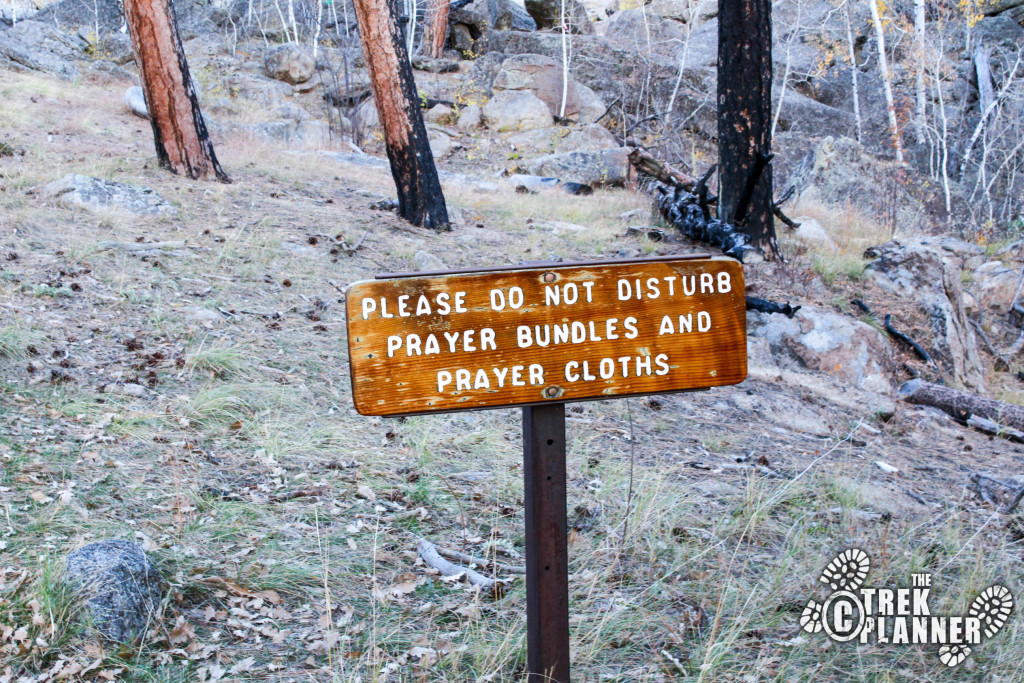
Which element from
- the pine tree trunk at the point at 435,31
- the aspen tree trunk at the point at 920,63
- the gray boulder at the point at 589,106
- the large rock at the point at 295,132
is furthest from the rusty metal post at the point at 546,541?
the pine tree trunk at the point at 435,31

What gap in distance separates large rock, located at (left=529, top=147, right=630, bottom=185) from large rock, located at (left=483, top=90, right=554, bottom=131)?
4.83 meters

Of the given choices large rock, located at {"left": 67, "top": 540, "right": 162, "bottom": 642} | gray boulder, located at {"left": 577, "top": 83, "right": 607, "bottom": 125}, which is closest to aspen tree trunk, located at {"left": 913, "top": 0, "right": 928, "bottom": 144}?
gray boulder, located at {"left": 577, "top": 83, "right": 607, "bottom": 125}

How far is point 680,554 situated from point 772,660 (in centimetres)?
63

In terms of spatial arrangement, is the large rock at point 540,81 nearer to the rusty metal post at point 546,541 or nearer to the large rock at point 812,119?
the large rock at point 812,119

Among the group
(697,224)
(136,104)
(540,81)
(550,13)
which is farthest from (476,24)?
(697,224)

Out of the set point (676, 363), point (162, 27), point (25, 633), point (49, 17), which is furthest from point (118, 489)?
point (49, 17)

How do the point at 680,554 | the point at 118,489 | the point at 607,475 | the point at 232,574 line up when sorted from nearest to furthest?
1. the point at 232,574
2. the point at 680,554
3. the point at 118,489
4. the point at 607,475

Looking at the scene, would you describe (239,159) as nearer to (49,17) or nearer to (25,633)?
(25,633)

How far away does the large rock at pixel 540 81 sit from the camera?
63.9 ft

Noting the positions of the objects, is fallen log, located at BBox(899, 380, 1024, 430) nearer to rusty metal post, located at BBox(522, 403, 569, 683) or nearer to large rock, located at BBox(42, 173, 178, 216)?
rusty metal post, located at BBox(522, 403, 569, 683)

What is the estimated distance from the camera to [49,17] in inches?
1065

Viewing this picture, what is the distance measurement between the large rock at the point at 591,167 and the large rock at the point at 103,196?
7277mm

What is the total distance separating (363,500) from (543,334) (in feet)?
6.55

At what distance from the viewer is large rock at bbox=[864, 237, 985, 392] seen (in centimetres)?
777
